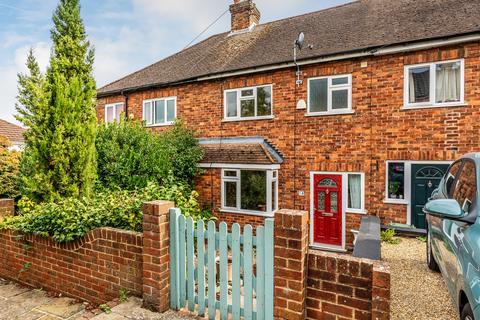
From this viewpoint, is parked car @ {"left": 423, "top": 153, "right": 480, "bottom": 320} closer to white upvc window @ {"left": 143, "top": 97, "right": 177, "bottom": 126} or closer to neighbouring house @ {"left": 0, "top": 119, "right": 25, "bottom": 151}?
white upvc window @ {"left": 143, "top": 97, "right": 177, "bottom": 126}

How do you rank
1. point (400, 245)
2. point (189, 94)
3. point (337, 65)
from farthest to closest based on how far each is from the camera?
1. point (189, 94)
2. point (337, 65)
3. point (400, 245)

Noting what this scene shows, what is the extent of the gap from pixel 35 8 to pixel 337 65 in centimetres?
860

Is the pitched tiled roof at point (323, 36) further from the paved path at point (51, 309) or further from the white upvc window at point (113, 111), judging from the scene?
the paved path at point (51, 309)

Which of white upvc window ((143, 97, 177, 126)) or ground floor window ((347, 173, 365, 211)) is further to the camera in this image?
white upvc window ((143, 97, 177, 126))

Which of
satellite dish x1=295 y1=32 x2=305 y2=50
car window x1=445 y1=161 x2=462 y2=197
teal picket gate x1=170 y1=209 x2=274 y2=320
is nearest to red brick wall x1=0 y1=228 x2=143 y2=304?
teal picket gate x1=170 y1=209 x2=274 y2=320

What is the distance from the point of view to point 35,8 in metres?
7.41

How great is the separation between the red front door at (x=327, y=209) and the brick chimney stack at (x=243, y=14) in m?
8.44

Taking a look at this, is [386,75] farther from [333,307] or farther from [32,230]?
[32,230]

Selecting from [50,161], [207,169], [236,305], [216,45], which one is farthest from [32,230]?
[216,45]

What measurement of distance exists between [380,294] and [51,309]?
448 cm

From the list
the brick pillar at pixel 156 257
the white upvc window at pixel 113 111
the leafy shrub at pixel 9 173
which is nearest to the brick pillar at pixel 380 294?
the brick pillar at pixel 156 257

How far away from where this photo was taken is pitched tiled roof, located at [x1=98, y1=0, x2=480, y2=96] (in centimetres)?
802

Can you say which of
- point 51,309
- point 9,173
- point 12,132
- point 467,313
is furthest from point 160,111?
point 12,132

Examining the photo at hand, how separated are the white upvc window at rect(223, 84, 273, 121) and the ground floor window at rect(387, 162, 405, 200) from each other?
13.4 feet
